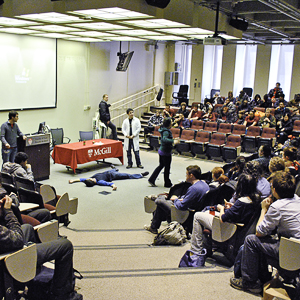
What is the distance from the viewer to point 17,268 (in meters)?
2.85

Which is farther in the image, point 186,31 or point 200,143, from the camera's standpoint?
point 200,143

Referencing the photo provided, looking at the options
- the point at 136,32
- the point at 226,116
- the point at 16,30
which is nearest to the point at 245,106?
the point at 226,116

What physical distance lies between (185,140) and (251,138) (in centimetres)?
203

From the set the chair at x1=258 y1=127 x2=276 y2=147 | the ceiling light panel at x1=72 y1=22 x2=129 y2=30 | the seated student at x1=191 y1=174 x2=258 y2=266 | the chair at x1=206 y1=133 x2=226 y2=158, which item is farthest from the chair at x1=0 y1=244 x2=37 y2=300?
Answer: the chair at x1=258 y1=127 x2=276 y2=147

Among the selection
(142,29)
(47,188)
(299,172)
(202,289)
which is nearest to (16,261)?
(202,289)

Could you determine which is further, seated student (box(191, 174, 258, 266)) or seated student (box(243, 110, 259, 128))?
seated student (box(243, 110, 259, 128))

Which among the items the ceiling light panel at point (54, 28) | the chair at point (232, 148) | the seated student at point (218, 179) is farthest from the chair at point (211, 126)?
the seated student at point (218, 179)

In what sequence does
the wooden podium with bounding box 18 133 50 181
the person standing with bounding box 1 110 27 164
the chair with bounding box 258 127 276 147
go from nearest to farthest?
the person standing with bounding box 1 110 27 164 < the wooden podium with bounding box 18 133 50 181 < the chair with bounding box 258 127 276 147

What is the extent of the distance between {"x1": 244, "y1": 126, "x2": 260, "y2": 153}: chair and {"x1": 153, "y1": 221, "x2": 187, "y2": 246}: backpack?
7.23m

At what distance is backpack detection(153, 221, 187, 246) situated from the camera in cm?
485

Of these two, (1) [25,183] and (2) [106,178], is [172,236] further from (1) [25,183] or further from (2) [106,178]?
(2) [106,178]

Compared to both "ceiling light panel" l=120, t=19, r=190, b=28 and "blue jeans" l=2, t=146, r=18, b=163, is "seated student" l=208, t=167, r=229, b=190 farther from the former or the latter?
"blue jeans" l=2, t=146, r=18, b=163

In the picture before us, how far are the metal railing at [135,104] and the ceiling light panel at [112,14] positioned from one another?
24.1ft

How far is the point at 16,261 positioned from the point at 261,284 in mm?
2182
